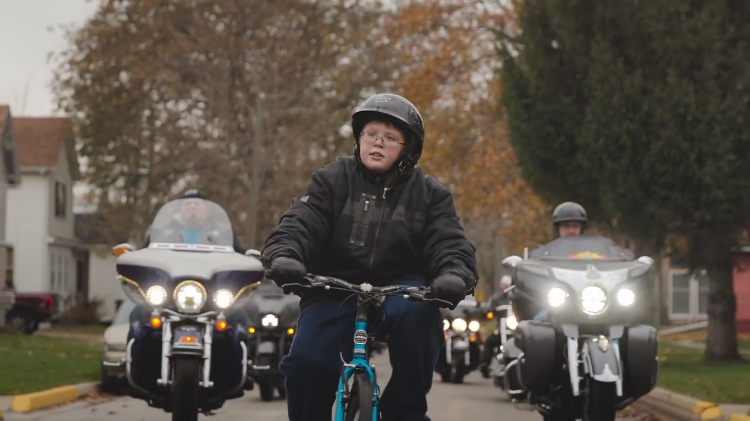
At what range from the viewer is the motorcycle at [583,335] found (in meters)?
10.0

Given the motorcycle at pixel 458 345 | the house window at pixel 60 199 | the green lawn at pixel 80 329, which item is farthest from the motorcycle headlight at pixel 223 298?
the house window at pixel 60 199

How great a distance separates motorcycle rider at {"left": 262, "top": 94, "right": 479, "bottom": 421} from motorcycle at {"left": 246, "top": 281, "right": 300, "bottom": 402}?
32.8 feet

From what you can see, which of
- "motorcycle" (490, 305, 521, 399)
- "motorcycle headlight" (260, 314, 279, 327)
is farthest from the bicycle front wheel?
"motorcycle headlight" (260, 314, 279, 327)

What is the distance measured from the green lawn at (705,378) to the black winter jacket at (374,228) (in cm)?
894

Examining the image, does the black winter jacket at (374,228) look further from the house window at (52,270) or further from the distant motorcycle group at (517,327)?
the house window at (52,270)

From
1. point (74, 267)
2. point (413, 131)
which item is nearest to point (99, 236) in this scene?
point (74, 267)

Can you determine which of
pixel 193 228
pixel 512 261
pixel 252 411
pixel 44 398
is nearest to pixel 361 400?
pixel 512 261

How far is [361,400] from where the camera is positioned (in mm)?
5422

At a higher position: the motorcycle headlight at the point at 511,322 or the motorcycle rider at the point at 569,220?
the motorcycle rider at the point at 569,220

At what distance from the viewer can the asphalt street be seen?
13391 mm

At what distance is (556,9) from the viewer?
22.6 m

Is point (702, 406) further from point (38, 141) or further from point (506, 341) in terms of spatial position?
point (38, 141)

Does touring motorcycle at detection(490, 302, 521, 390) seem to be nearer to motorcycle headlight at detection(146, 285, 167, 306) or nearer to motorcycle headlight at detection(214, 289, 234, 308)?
motorcycle headlight at detection(214, 289, 234, 308)

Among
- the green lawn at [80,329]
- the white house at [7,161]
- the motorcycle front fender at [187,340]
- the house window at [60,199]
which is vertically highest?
the white house at [7,161]
